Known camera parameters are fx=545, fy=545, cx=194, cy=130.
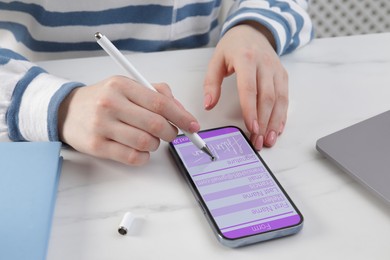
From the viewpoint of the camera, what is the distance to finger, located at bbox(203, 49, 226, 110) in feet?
1.89

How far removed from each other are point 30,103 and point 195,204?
0.66 feet

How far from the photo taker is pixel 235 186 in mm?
471

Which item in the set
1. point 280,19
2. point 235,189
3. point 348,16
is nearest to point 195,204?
point 235,189

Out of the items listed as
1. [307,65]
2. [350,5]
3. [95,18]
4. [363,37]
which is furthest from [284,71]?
[350,5]

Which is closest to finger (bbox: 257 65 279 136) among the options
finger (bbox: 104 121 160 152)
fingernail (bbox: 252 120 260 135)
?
fingernail (bbox: 252 120 260 135)

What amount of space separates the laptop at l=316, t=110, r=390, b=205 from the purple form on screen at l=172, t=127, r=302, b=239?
7cm

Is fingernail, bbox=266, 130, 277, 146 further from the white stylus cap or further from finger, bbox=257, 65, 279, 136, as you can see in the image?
the white stylus cap

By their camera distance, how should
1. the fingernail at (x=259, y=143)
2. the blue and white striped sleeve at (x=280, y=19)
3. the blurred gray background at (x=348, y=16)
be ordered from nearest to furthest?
the fingernail at (x=259, y=143)
the blue and white striped sleeve at (x=280, y=19)
the blurred gray background at (x=348, y=16)

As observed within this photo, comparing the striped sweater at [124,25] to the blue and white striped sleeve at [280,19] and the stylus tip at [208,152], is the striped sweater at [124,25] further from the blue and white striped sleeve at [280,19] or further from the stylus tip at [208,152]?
the stylus tip at [208,152]

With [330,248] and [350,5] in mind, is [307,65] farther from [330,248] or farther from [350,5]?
[350,5]

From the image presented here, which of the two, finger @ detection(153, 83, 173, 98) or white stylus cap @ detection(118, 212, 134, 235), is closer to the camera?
white stylus cap @ detection(118, 212, 134, 235)

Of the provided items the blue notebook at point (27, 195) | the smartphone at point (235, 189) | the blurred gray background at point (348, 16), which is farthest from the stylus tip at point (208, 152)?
the blurred gray background at point (348, 16)

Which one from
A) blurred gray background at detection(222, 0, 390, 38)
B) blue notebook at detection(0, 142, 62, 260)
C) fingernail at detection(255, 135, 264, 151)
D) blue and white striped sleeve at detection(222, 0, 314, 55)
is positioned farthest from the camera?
blurred gray background at detection(222, 0, 390, 38)

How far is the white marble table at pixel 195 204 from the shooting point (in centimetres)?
42
